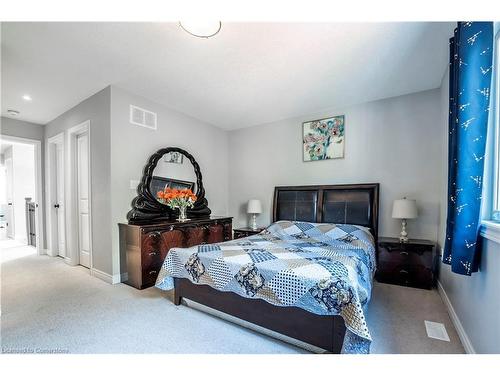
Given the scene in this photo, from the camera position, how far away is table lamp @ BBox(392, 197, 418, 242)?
2.88 meters

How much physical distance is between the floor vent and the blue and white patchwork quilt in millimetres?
538

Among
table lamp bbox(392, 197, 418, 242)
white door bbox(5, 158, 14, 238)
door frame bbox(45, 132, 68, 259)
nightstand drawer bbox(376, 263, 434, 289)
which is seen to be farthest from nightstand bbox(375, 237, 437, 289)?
white door bbox(5, 158, 14, 238)

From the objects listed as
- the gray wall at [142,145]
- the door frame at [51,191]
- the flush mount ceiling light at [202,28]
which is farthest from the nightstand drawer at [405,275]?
the door frame at [51,191]

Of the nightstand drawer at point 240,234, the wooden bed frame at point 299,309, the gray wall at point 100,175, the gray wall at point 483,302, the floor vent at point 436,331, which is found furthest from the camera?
the nightstand drawer at point 240,234

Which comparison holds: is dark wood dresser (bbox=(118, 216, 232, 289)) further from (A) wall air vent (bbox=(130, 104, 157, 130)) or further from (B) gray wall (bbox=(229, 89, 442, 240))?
(B) gray wall (bbox=(229, 89, 442, 240))

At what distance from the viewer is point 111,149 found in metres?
2.97

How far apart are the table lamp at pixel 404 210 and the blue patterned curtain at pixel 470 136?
141cm

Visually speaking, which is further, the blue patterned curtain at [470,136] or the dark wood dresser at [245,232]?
the dark wood dresser at [245,232]

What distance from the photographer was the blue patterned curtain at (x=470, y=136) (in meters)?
1.45

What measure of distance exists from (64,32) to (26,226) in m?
5.59

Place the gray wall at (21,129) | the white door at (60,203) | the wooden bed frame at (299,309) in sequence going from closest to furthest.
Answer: the wooden bed frame at (299,309) < the gray wall at (21,129) < the white door at (60,203)

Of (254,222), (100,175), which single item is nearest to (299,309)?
(254,222)

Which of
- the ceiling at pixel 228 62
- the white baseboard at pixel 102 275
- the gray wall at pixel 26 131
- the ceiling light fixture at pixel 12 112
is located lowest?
the white baseboard at pixel 102 275

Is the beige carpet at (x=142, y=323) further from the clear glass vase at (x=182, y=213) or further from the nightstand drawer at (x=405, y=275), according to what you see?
the clear glass vase at (x=182, y=213)
